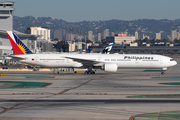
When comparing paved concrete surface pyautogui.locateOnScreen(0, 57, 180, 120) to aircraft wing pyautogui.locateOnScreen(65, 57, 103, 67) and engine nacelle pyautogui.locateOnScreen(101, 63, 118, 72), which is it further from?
aircraft wing pyautogui.locateOnScreen(65, 57, 103, 67)

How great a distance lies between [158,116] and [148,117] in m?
0.84

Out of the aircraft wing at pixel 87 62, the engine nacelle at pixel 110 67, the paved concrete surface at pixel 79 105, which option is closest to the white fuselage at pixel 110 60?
the aircraft wing at pixel 87 62

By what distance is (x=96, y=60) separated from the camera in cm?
5838

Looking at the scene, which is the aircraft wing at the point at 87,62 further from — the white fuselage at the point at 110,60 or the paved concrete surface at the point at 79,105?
the paved concrete surface at the point at 79,105

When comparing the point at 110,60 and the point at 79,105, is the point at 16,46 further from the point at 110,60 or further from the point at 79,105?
the point at 79,105

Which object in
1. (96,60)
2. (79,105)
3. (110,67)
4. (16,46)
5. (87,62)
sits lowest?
(79,105)

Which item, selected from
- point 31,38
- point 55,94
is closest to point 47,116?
point 55,94

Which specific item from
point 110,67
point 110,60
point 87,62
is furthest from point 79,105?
point 110,60

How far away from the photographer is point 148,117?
21.2 m

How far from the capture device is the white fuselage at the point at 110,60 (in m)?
57.0

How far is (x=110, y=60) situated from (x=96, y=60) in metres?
2.86

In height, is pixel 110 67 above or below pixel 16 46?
below

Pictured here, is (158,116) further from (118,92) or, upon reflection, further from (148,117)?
(118,92)

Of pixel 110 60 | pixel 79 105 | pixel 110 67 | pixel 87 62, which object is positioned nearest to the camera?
pixel 79 105
